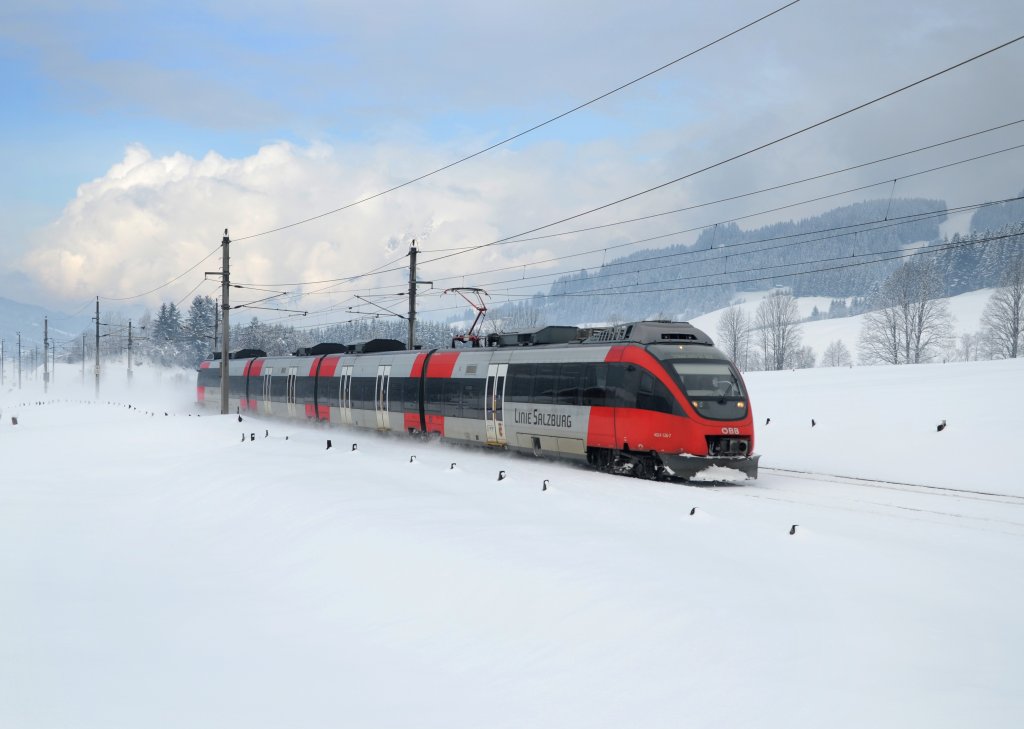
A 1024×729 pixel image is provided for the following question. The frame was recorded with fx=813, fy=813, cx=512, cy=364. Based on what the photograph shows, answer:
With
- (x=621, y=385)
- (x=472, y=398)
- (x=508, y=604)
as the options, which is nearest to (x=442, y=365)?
(x=472, y=398)

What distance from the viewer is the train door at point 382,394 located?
32719mm

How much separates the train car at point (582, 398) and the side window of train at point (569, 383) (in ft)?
0.10

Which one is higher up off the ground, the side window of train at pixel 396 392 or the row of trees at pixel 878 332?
the row of trees at pixel 878 332

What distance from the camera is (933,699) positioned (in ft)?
21.6

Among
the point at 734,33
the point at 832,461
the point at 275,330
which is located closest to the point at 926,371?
the point at 832,461

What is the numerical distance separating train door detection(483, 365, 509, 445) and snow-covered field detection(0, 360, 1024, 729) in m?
6.16

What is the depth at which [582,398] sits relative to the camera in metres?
21.5

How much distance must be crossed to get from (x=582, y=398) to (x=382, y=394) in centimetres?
1346

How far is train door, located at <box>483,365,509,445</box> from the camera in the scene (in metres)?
25.1

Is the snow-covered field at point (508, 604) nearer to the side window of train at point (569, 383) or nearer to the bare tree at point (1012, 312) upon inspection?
the side window of train at point (569, 383)

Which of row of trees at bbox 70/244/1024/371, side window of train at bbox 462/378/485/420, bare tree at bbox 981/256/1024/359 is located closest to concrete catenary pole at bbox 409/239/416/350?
row of trees at bbox 70/244/1024/371

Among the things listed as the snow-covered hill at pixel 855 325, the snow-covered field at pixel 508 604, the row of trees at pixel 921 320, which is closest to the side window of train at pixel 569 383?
the snow-covered field at pixel 508 604

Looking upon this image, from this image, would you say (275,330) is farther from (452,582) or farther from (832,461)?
(452,582)

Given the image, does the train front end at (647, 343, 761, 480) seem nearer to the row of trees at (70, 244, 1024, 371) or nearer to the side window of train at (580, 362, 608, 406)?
the side window of train at (580, 362, 608, 406)
